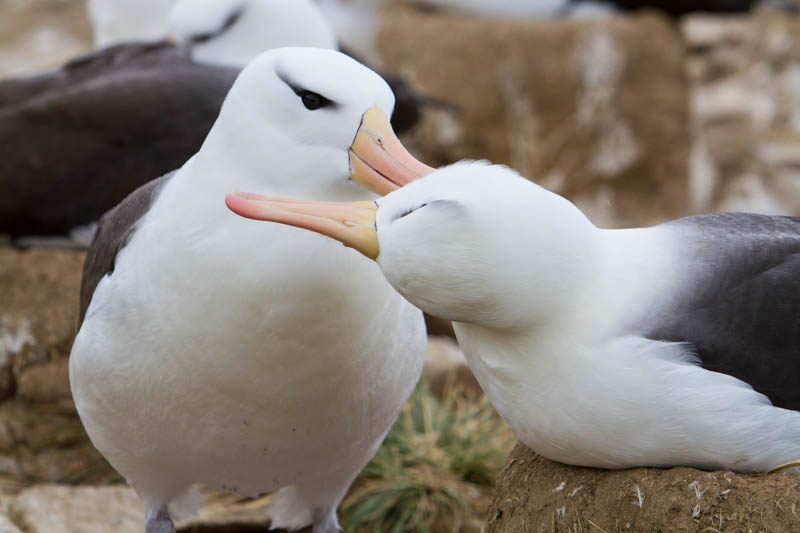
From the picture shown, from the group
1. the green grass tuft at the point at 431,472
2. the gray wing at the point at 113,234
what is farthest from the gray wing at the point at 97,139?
the green grass tuft at the point at 431,472

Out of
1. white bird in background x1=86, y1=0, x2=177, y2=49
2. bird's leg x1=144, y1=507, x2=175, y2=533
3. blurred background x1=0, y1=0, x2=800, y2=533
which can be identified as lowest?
blurred background x1=0, y1=0, x2=800, y2=533

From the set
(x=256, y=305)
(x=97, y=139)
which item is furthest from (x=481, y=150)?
(x=256, y=305)

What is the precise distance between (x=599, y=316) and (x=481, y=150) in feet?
20.9

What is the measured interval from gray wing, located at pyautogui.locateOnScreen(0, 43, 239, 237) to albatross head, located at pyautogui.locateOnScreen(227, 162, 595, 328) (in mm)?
2462

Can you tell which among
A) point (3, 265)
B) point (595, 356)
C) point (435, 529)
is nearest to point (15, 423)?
point (3, 265)

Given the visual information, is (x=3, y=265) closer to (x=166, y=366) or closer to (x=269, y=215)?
(x=166, y=366)

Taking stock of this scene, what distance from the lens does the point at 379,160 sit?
9.87 feet

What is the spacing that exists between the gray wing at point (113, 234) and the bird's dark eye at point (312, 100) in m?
0.62

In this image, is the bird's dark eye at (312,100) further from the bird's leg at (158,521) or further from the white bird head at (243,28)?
the white bird head at (243,28)

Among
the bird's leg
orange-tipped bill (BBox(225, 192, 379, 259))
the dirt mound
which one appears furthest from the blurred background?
orange-tipped bill (BBox(225, 192, 379, 259))

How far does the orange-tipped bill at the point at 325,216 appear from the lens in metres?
2.74

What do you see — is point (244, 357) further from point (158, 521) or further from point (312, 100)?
point (158, 521)

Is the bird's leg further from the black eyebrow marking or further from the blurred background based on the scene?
the black eyebrow marking

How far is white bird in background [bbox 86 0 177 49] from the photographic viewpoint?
7.79 metres
